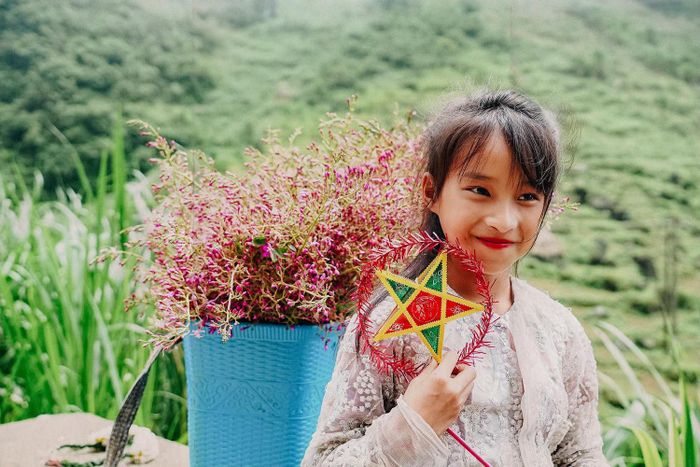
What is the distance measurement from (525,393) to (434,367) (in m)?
0.19

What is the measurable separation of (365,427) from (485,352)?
0.75 feet

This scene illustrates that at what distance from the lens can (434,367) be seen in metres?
1.16

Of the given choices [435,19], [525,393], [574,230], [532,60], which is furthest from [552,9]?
[525,393]

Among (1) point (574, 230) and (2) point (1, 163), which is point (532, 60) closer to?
(1) point (574, 230)

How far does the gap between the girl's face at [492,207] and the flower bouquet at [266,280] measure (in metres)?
0.24

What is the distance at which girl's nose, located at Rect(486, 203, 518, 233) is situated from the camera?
121 centimetres

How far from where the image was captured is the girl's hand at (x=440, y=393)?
1.12 m

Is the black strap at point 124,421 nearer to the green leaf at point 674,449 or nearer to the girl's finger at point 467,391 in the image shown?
the girl's finger at point 467,391

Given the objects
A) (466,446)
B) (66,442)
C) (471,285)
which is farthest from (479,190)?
(66,442)

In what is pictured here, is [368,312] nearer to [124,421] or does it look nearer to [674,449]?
[124,421]

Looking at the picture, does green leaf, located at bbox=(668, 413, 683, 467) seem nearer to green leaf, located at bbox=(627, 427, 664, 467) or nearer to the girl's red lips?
green leaf, located at bbox=(627, 427, 664, 467)

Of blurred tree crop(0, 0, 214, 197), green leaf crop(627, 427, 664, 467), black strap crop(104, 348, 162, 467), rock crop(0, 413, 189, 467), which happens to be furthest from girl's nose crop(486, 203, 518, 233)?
blurred tree crop(0, 0, 214, 197)

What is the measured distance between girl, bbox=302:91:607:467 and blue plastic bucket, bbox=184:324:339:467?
0.93ft

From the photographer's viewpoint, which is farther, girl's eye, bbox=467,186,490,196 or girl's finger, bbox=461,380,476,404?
girl's eye, bbox=467,186,490,196
